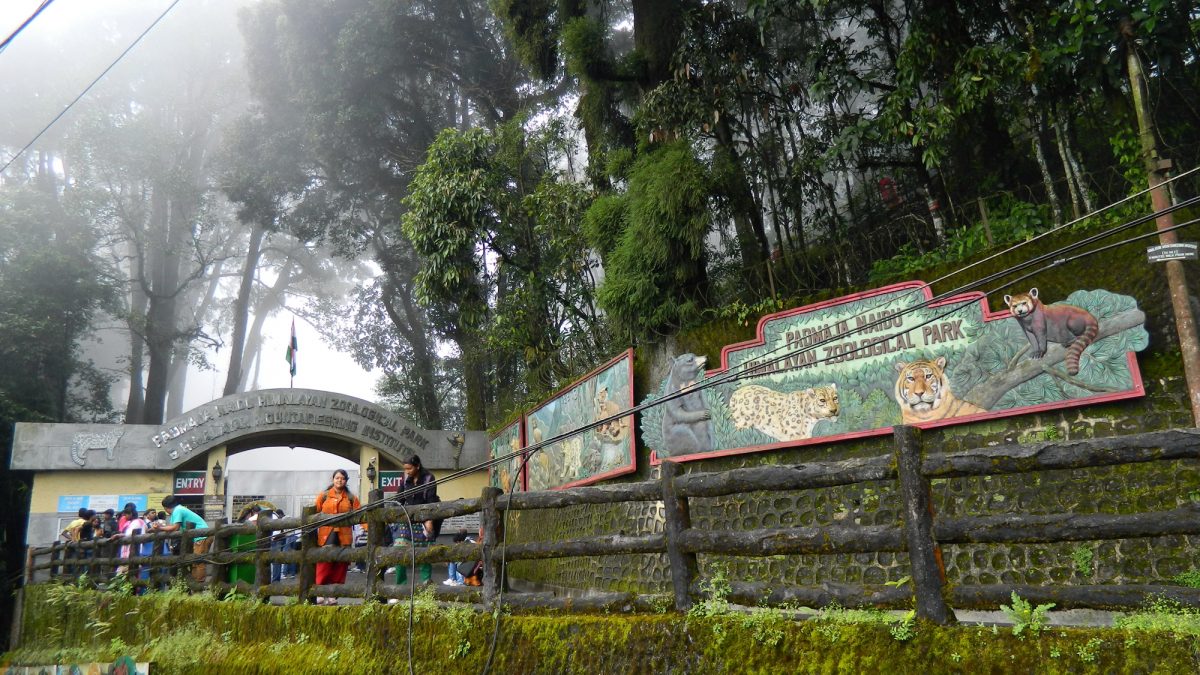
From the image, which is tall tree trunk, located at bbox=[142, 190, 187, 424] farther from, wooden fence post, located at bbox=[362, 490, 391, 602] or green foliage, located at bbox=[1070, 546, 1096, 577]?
green foliage, located at bbox=[1070, 546, 1096, 577]

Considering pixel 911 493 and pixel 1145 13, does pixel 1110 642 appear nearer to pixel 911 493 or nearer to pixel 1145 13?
pixel 911 493

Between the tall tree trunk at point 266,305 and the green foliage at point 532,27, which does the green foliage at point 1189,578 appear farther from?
the tall tree trunk at point 266,305

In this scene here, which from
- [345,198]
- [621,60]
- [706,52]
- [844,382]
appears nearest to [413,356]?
[345,198]

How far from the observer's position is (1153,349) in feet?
25.7

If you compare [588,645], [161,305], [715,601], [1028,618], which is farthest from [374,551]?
[161,305]

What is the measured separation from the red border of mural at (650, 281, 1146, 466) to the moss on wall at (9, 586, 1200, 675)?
2.10m

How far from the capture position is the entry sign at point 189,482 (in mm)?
20297

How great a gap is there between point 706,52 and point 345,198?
20.3m

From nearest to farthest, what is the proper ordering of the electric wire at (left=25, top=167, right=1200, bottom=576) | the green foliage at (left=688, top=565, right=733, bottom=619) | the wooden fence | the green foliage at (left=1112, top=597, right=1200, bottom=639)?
the green foliage at (left=1112, top=597, right=1200, bottom=639) < the wooden fence < the green foliage at (left=688, top=565, right=733, bottom=619) < the electric wire at (left=25, top=167, right=1200, bottom=576)

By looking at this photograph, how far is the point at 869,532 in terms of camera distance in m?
4.03

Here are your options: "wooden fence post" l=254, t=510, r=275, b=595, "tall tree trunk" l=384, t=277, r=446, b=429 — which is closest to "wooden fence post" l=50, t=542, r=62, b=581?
"wooden fence post" l=254, t=510, r=275, b=595

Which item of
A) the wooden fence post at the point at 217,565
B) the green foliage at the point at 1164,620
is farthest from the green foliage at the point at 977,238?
the wooden fence post at the point at 217,565

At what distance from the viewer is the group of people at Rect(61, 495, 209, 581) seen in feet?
37.1

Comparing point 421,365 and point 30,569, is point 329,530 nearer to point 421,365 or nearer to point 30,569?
point 30,569
